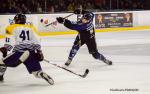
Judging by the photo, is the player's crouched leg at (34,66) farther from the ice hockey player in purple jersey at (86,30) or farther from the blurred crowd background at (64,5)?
the blurred crowd background at (64,5)

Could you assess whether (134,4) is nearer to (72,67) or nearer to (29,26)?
(72,67)

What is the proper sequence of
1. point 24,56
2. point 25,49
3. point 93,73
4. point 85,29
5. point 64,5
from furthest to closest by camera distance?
point 64,5 → point 85,29 → point 93,73 → point 25,49 → point 24,56

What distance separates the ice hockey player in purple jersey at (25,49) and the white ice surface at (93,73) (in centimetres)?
35

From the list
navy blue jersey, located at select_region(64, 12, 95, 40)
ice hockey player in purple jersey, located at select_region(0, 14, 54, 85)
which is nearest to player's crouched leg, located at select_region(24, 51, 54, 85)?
ice hockey player in purple jersey, located at select_region(0, 14, 54, 85)

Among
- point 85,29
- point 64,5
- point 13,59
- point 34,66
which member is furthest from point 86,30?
point 64,5

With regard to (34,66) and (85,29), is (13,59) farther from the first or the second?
(85,29)

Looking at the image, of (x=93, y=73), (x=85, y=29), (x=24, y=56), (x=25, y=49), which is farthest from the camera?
(x=85, y=29)

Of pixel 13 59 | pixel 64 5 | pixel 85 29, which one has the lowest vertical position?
pixel 13 59

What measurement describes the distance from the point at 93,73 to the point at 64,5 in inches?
371

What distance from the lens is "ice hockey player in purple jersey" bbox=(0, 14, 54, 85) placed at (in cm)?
740

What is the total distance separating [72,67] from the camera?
9.76 meters

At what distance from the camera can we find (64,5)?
59.5ft

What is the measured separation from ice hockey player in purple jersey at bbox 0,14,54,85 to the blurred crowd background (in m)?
7.98

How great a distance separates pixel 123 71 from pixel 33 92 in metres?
2.41
